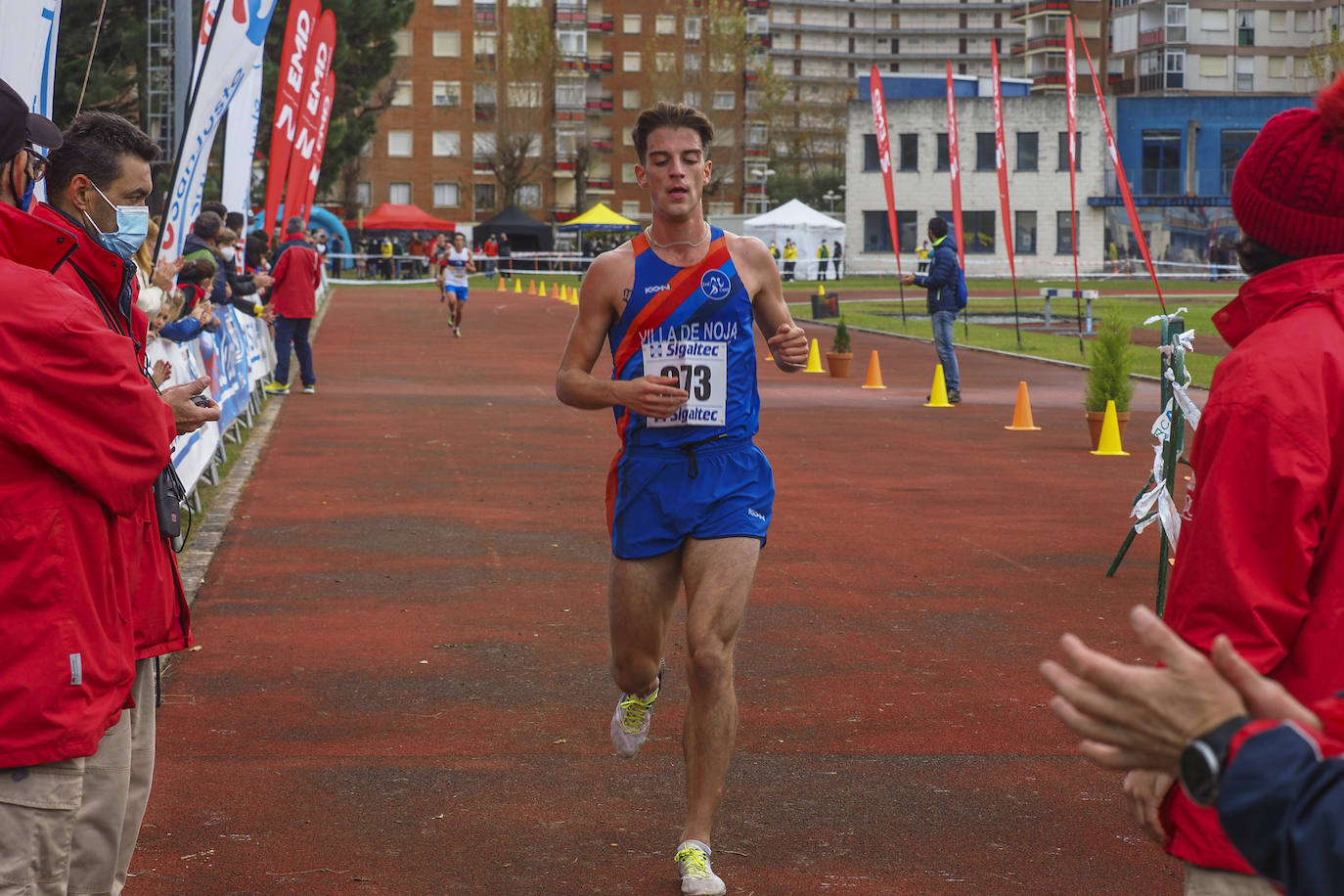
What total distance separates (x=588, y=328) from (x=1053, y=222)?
73351mm

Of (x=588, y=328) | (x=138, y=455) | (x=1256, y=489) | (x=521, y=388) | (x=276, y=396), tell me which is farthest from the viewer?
(x=521, y=388)

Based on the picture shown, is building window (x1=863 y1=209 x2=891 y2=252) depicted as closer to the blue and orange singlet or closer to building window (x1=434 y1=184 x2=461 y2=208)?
building window (x1=434 y1=184 x2=461 y2=208)

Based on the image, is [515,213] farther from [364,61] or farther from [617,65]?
[617,65]

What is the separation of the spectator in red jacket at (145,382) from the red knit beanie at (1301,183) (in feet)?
6.58

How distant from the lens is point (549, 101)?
310 ft

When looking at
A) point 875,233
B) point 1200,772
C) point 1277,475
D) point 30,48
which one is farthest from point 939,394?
point 875,233

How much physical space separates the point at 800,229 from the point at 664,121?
62.9m

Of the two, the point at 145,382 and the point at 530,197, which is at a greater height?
the point at 530,197

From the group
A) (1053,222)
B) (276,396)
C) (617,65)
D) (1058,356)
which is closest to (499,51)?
(617,65)

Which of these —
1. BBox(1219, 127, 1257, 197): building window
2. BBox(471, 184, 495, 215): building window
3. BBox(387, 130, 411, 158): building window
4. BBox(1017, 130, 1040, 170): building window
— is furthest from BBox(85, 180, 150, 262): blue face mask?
BBox(387, 130, 411, 158): building window

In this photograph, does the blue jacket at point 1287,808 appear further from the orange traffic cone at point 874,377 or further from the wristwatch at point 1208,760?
the orange traffic cone at point 874,377

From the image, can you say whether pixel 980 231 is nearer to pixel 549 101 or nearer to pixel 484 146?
pixel 549 101

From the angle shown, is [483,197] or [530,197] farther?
[530,197]

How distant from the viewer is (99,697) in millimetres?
3139
